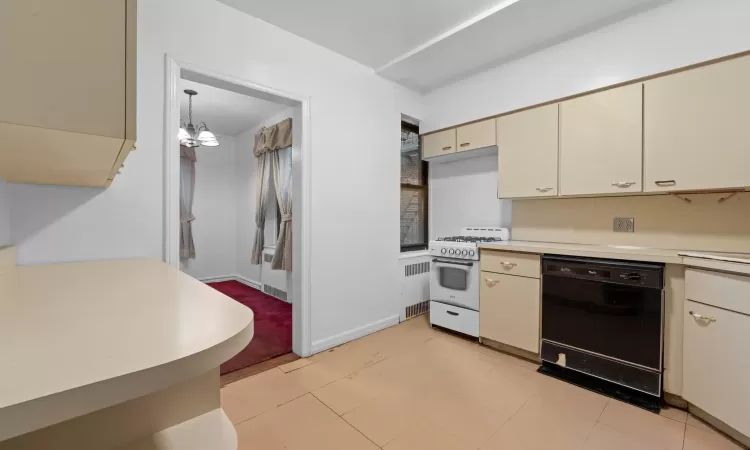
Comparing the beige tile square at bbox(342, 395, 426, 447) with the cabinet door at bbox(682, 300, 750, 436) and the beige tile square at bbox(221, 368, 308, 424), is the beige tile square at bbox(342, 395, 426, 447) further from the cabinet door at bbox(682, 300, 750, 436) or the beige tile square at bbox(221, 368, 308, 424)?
the cabinet door at bbox(682, 300, 750, 436)

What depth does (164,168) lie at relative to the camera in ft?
5.75

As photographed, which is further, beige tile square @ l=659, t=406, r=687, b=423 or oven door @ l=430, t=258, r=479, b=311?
oven door @ l=430, t=258, r=479, b=311

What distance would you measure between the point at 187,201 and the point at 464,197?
406 cm

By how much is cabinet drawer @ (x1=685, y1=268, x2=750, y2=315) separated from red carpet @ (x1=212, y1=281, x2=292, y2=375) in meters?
2.55

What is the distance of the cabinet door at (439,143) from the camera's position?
308cm

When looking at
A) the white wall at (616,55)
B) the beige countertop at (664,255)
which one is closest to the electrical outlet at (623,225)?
the beige countertop at (664,255)

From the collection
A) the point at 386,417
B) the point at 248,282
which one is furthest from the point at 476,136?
the point at 248,282

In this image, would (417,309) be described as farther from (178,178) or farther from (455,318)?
(178,178)

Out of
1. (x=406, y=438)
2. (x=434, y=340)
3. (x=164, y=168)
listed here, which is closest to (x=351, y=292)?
(x=434, y=340)

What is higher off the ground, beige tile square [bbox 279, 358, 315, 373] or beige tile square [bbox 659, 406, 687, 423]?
beige tile square [bbox 659, 406, 687, 423]

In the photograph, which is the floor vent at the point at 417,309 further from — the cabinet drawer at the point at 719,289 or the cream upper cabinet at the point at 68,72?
the cream upper cabinet at the point at 68,72

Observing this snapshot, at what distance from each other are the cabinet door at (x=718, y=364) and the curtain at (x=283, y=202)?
11.0ft

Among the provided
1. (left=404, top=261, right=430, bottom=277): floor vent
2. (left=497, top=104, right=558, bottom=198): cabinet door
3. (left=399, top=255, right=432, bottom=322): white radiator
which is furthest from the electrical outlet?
(left=404, top=261, right=430, bottom=277): floor vent

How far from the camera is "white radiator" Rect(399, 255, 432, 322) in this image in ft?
10.5
